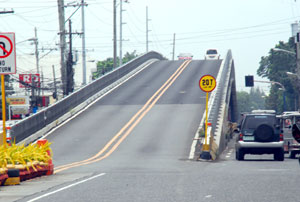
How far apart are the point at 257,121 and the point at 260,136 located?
1051 mm

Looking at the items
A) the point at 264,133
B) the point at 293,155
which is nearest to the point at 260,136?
the point at 264,133

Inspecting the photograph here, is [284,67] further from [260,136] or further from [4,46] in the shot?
[4,46]

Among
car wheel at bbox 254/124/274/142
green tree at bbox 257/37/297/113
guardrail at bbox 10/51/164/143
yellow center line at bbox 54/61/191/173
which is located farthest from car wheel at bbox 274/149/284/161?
green tree at bbox 257/37/297/113

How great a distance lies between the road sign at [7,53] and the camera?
15672 mm

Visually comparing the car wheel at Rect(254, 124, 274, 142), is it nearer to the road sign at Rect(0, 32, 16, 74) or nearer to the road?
the road

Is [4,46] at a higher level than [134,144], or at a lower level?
higher

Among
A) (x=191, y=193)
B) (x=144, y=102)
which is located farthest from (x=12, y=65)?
(x=144, y=102)

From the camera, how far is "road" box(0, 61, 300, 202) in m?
11.9

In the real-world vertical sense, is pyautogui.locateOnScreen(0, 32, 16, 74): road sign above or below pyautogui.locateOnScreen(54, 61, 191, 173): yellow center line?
above

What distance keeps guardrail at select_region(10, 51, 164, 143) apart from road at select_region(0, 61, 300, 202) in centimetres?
95

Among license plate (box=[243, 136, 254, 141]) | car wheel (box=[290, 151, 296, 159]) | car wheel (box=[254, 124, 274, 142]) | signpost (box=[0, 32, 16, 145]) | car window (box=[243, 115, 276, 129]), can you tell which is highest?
signpost (box=[0, 32, 16, 145])

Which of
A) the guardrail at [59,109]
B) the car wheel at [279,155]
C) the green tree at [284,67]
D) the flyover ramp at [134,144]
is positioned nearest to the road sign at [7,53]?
the flyover ramp at [134,144]

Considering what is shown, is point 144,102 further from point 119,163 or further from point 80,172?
point 80,172

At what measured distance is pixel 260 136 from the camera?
2325 cm
